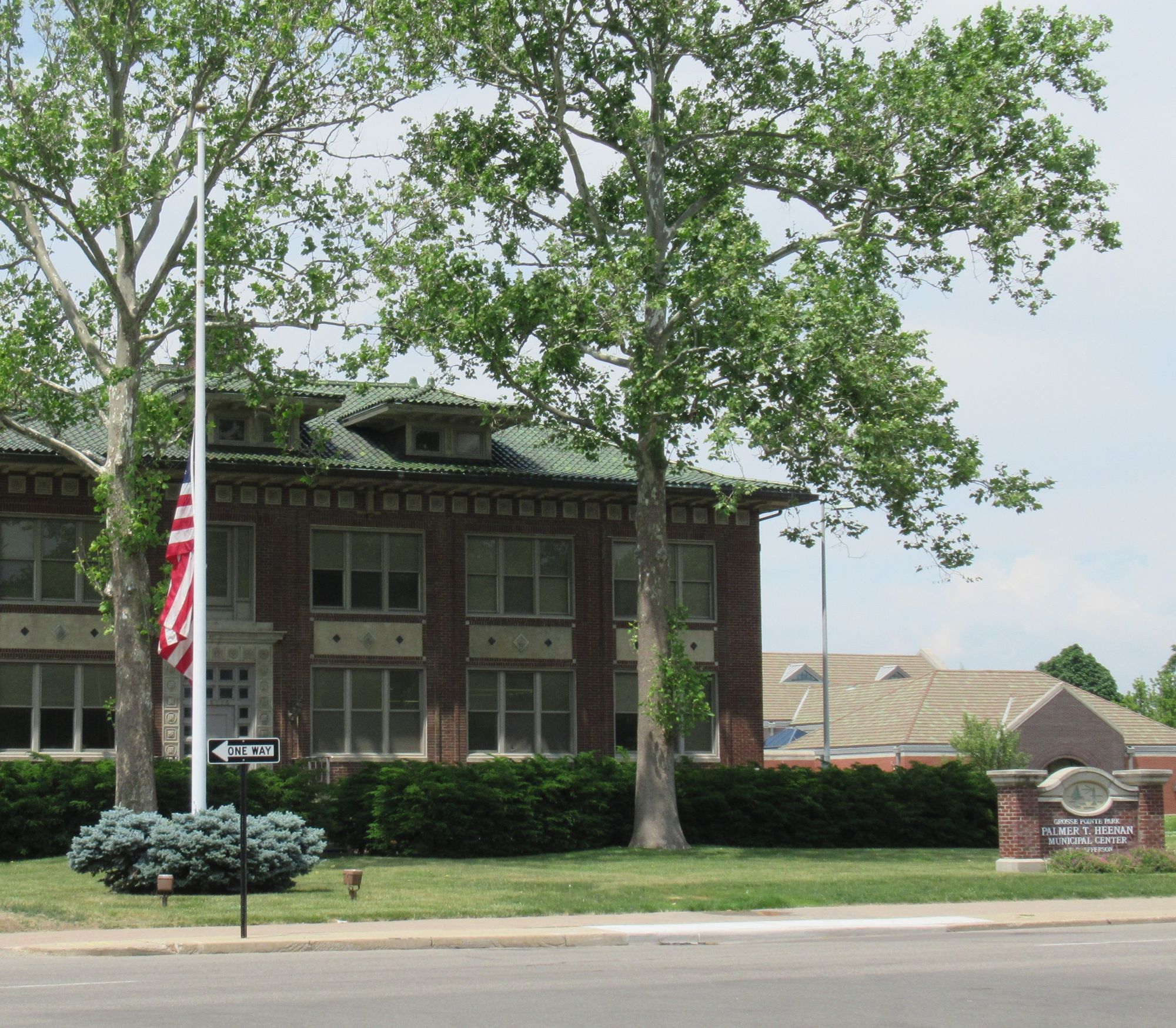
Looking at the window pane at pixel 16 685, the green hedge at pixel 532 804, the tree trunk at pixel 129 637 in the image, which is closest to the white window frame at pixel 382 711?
the green hedge at pixel 532 804

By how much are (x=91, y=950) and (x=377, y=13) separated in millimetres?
18014

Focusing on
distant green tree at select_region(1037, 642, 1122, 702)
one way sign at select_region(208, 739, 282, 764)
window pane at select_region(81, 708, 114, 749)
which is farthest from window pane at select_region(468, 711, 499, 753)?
distant green tree at select_region(1037, 642, 1122, 702)

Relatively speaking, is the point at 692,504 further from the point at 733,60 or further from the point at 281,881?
the point at 281,881

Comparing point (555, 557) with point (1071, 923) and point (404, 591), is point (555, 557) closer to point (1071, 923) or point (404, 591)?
point (404, 591)

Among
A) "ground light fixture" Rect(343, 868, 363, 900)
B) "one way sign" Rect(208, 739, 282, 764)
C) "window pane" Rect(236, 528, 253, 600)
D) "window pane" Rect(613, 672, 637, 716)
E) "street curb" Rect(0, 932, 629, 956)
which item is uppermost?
"window pane" Rect(236, 528, 253, 600)

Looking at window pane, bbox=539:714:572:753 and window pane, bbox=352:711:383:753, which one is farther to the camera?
window pane, bbox=539:714:572:753

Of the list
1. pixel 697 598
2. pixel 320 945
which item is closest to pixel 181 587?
pixel 320 945

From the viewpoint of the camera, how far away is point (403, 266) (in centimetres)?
3011

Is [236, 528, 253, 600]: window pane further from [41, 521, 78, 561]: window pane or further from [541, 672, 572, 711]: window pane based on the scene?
[541, 672, 572, 711]: window pane

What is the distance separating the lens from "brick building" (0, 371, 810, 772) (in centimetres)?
3556

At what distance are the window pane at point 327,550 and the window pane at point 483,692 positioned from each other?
414 cm

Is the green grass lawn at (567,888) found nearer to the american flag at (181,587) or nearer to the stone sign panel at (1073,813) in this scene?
the stone sign panel at (1073,813)

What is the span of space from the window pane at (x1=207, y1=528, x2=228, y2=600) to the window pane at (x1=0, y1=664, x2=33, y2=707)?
417cm

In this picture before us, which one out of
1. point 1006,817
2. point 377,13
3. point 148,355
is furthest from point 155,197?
point 1006,817
